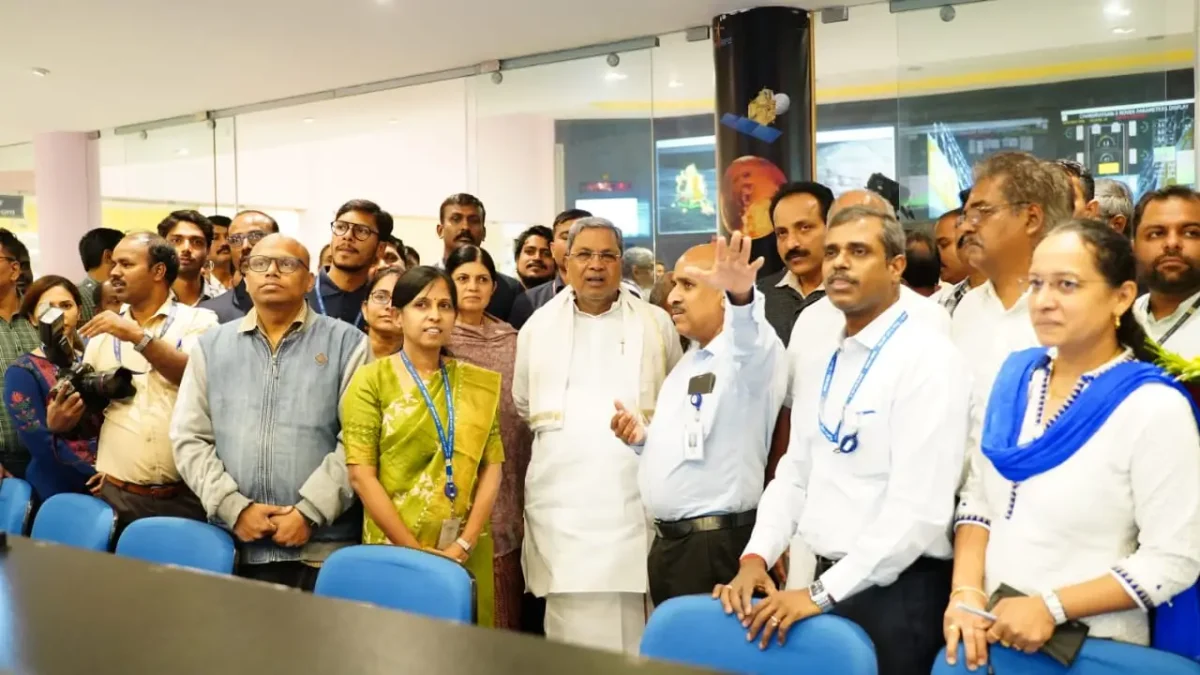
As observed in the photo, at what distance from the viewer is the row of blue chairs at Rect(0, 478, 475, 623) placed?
214 cm

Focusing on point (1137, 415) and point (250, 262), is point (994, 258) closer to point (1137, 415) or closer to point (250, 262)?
point (1137, 415)

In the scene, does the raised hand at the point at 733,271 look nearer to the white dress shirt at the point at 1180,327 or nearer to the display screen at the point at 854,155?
the white dress shirt at the point at 1180,327

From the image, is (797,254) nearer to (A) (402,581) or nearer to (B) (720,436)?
(B) (720,436)

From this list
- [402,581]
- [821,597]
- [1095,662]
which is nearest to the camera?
[1095,662]

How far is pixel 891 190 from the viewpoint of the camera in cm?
600

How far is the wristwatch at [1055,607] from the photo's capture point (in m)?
1.81

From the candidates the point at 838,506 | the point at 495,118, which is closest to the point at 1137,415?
the point at 838,506

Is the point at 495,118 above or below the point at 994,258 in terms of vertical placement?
above

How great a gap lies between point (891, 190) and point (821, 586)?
4.32m

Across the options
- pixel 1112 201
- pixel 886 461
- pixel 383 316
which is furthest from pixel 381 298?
pixel 1112 201

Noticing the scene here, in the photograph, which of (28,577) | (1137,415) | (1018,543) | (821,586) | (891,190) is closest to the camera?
(28,577)

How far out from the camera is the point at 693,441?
264 cm

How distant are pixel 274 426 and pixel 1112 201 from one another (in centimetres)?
323

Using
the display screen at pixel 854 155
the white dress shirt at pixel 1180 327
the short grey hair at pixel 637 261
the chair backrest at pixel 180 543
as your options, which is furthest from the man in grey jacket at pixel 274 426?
the display screen at pixel 854 155
